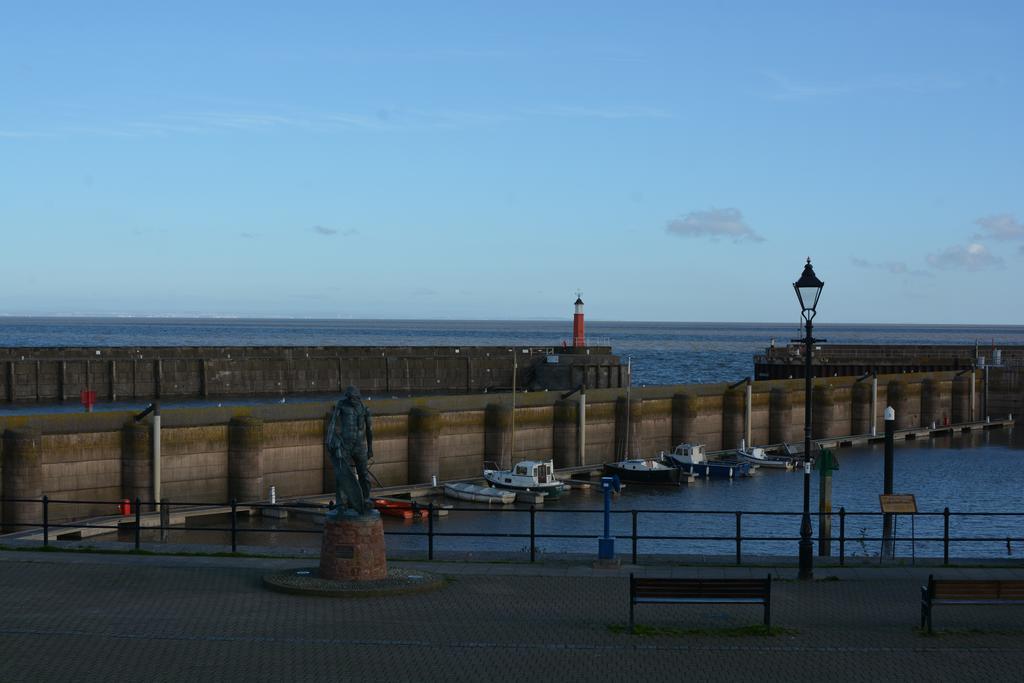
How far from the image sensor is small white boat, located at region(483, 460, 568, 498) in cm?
5178

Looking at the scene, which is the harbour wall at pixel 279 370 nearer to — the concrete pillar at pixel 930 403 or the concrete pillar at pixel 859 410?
the concrete pillar at pixel 859 410

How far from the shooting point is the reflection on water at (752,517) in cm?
3991

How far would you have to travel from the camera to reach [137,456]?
42094 millimetres

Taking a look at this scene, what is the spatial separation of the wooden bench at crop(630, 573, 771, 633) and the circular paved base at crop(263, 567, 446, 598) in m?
4.18

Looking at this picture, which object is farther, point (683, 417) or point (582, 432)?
point (683, 417)

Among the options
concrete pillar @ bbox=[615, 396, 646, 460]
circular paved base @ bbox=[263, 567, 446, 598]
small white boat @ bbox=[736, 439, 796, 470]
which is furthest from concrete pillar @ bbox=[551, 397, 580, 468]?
circular paved base @ bbox=[263, 567, 446, 598]

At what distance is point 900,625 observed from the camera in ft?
58.4

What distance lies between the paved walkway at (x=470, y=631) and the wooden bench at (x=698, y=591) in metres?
0.52

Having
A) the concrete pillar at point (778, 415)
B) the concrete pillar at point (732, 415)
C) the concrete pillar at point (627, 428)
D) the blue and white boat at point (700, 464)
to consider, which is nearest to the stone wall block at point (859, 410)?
the concrete pillar at point (778, 415)

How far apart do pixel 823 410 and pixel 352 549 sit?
60.4 m

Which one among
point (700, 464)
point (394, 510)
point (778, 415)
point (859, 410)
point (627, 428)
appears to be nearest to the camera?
point (394, 510)

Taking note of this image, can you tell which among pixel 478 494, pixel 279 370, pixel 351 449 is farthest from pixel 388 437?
pixel 279 370

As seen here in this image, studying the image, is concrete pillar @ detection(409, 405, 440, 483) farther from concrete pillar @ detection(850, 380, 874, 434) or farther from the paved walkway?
concrete pillar @ detection(850, 380, 874, 434)

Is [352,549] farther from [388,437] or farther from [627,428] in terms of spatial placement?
[627,428]
